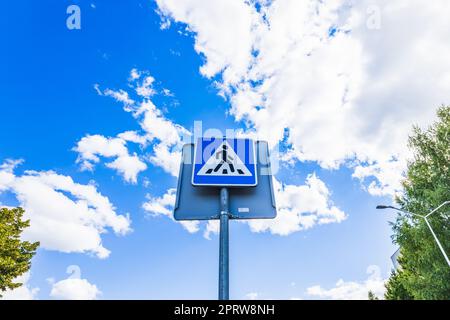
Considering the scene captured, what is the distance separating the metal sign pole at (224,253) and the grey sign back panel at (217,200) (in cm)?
8

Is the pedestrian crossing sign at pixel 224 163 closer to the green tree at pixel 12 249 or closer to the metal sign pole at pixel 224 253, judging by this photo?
the metal sign pole at pixel 224 253

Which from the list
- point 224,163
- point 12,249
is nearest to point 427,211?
point 224,163

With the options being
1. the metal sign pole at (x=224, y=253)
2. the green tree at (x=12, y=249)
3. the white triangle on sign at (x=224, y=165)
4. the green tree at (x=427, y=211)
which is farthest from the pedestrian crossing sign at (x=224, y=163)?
the green tree at (x=12, y=249)

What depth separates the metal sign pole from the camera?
1.68 m

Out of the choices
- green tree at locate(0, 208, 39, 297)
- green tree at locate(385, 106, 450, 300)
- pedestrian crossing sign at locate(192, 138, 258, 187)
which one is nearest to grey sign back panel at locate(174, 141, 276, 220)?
pedestrian crossing sign at locate(192, 138, 258, 187)

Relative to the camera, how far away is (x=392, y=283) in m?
24.6

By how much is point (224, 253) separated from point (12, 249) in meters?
21.8

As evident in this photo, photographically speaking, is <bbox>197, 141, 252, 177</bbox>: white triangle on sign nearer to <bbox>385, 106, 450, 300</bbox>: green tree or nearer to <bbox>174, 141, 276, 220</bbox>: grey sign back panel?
<bbox>174, 141, 276, 220</bbox>: grey sign back panel

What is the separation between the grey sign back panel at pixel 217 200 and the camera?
215cm

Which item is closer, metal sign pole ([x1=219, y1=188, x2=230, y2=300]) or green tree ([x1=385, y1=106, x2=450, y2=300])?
metal sign pole ([x1=219, y1=188, x2=230, y2=300])

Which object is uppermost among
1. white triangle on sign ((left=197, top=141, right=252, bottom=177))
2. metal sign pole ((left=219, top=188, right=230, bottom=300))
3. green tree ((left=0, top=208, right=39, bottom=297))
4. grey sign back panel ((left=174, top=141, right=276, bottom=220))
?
green tree ((left=0, top=208, right=39, bottom=297))

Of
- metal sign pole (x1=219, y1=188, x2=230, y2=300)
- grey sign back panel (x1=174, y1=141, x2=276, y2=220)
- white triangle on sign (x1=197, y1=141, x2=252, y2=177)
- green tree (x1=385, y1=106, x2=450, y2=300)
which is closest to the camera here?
metal sign pole (x1=219, y1=188, x2=230, y2=300)
